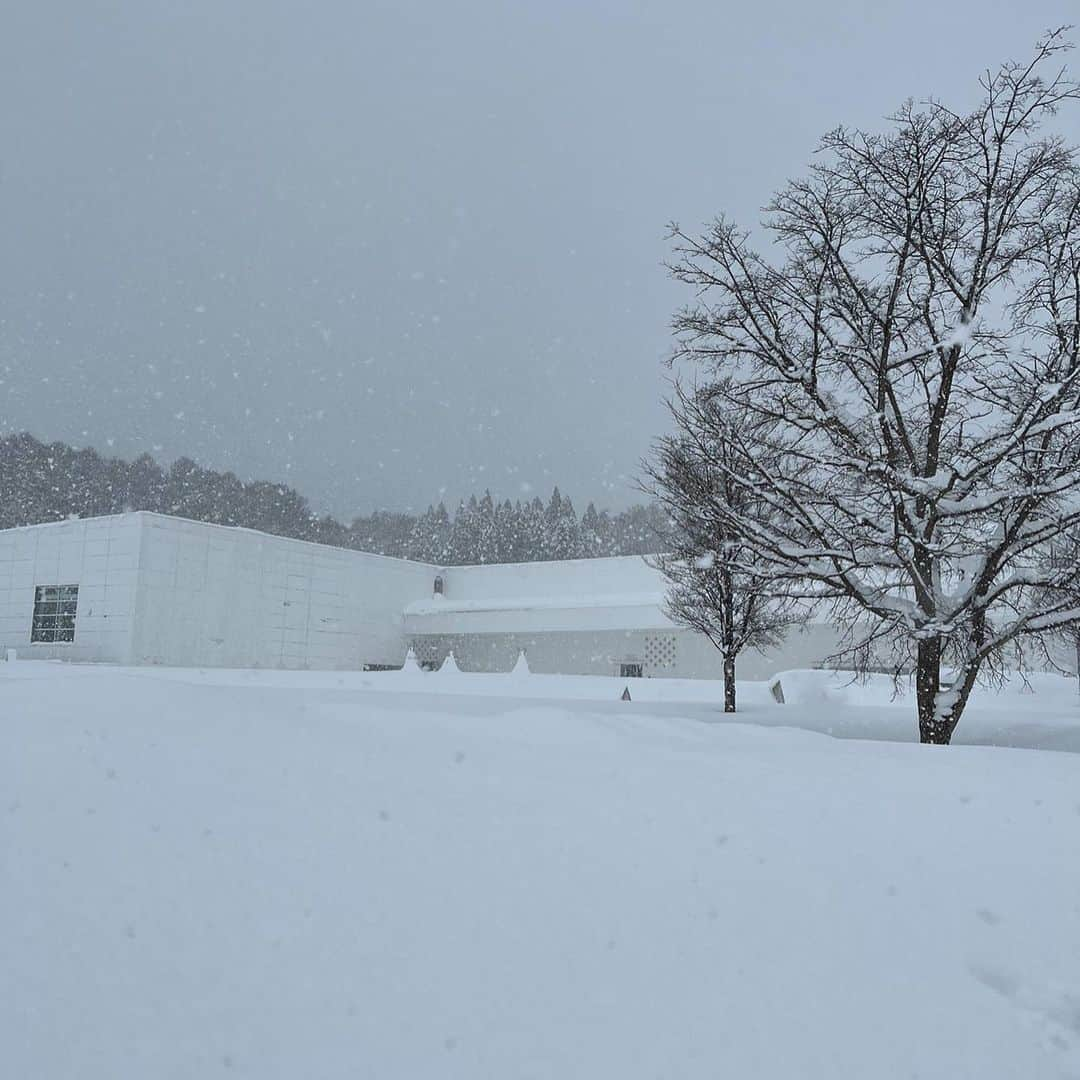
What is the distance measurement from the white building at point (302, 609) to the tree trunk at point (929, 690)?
19.1 meters

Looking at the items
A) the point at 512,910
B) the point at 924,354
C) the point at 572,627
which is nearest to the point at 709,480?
the point at 924,354

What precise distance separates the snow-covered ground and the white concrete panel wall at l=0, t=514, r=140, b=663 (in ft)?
89.0

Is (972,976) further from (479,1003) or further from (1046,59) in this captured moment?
(1046,59)

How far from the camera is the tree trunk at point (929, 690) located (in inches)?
396

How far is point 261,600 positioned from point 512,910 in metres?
32.6

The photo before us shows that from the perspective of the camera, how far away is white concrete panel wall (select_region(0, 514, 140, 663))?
30250mm

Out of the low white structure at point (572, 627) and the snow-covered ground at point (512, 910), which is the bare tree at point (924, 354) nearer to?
the snow-covered ground at point (512, 910)

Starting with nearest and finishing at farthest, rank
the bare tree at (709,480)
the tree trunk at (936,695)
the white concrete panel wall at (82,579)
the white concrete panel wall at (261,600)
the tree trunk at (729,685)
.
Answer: the tree trunk at (936,695) < the bare tree at (709,480) < the tree trunk at (729,685) < the white concrete panel wall at (82,579) < the white concrete panel wall at (261,600)

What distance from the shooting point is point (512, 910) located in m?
3.59

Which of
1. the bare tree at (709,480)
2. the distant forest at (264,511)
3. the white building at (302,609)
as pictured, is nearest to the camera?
the bare tree at (709,480)

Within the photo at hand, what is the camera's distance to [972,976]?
337cm

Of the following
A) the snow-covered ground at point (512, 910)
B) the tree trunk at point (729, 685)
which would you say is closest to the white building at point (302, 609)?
the tree trunk at point (729, 685)

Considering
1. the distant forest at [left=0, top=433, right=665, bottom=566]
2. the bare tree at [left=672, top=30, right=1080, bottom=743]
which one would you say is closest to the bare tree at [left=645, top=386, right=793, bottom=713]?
the bare tree at [left=672, top=30, right=1080, bottom=743]

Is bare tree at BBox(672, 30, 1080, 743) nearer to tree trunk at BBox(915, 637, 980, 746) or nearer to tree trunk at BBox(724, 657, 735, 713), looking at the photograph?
tree trunk at BBox(915, 637, 980, 746)
